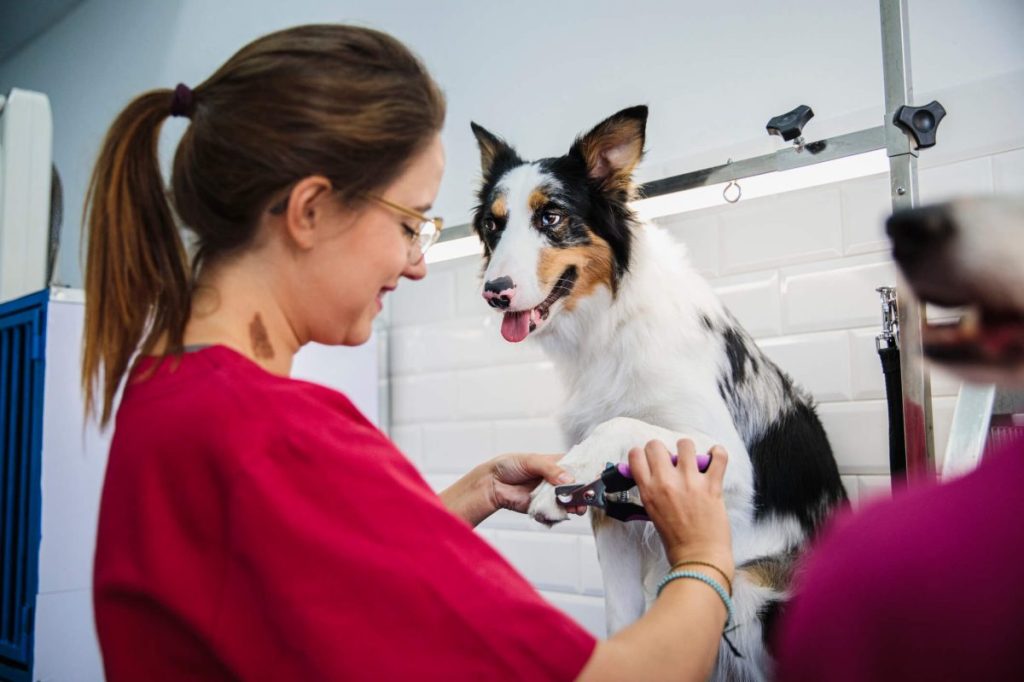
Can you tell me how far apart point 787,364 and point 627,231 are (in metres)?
0.36

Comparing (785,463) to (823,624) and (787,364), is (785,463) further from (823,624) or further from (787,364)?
(823,624)

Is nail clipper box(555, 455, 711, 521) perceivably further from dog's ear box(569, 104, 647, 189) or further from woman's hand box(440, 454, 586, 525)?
dog's ear box(569, 104, 647, 189)


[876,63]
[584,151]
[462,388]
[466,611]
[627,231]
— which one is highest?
[876,63]

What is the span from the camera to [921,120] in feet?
3.59

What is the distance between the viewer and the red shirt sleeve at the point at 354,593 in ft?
1.94

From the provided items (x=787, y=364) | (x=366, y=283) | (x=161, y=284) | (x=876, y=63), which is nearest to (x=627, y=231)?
(x=787, y=364)

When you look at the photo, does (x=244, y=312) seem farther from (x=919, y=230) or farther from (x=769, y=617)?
(x=769, y=617)

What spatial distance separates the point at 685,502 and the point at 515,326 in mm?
538

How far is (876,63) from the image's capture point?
1.42 meters

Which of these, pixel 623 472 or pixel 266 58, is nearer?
pixel 266 58

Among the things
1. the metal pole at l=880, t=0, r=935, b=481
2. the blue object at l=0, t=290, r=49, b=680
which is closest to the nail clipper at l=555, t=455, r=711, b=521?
the metal pole at l=880, t=0, r=935, b=481

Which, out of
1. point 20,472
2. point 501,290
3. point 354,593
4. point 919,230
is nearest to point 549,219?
point 501,290

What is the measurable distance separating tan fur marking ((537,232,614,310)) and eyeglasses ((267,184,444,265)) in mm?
328

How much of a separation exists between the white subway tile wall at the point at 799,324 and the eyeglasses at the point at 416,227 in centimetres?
49
